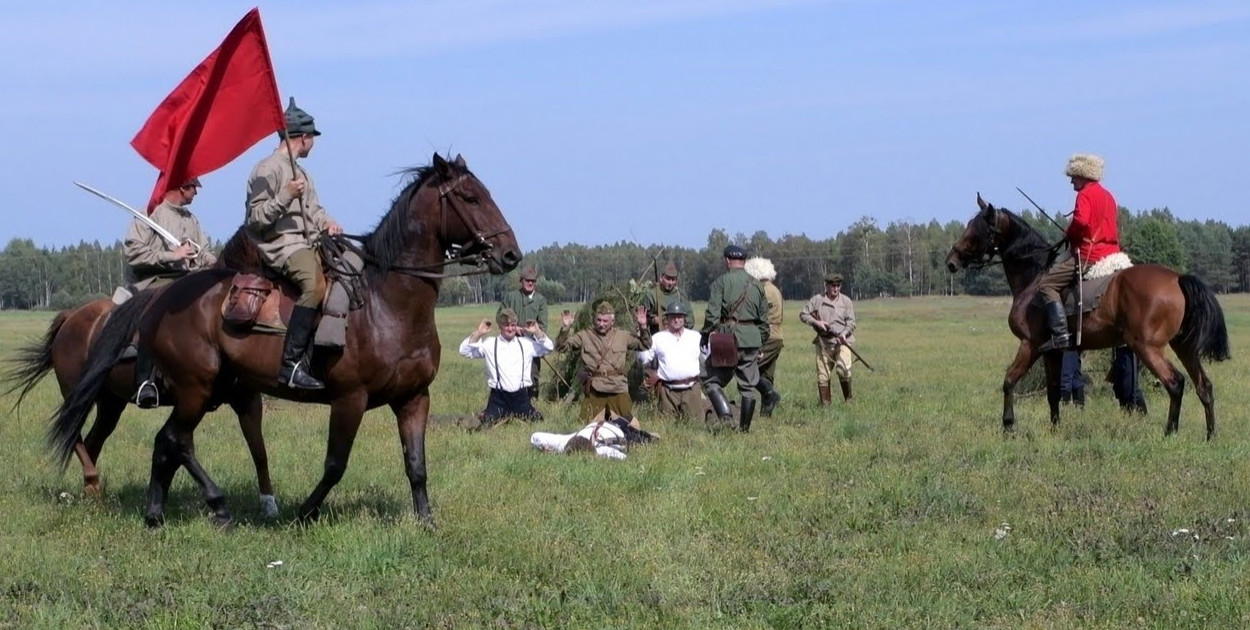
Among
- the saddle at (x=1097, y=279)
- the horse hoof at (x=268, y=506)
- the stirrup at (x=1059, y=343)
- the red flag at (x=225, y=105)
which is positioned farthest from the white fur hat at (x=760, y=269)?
the red flag at (x=225, y=105)

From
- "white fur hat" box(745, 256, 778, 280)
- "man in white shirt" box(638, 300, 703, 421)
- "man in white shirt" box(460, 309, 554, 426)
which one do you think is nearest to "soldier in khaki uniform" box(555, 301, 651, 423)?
"man in white shirt" box(638, 300, 703, 421)

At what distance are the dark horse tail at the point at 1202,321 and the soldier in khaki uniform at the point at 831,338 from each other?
5486 mm

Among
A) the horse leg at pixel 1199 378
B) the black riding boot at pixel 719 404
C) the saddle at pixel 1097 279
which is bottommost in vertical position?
the black riding boot at pixel 719 404

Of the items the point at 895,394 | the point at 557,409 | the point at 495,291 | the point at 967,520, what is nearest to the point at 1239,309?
the point at 495,291

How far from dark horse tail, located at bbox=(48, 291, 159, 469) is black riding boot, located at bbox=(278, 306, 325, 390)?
5.26 ft

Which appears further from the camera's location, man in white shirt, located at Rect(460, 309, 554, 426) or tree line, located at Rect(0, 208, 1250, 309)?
tree line, located at Rect(0, 208, 1250, 309)

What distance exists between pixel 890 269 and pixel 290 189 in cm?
9257

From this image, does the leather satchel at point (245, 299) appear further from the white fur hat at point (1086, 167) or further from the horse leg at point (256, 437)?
the white fur hat at point (1086, 167)

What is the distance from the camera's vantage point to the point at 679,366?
16.5 metres

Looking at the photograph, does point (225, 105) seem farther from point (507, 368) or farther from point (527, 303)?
point (527, 303)

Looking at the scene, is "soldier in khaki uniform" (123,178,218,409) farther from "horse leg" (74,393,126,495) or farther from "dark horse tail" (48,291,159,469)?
"horse leg" (74,393,126,495)

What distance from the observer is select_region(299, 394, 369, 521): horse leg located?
9391 mm

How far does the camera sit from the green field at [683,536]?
7316 millimetres

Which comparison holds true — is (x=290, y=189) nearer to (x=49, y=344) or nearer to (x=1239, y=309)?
(x=49, y=344)
